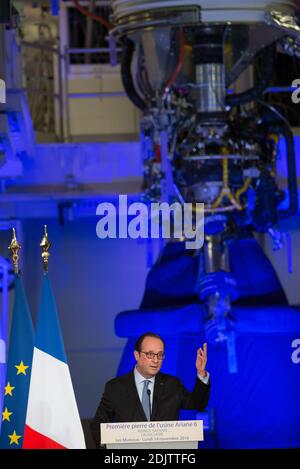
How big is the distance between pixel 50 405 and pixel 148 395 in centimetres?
44

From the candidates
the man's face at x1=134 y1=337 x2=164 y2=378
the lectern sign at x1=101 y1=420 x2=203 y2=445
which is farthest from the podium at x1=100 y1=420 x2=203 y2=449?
the man's face at x1=134 y1=337 x2=164 y2=378

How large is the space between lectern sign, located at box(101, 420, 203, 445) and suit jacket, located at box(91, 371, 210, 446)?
7.9 inches

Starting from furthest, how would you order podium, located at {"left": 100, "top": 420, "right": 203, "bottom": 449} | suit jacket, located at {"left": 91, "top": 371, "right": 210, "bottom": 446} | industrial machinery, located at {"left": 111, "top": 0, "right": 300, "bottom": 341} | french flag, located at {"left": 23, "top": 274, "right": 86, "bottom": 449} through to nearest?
industrial machinery, located at {"left": 111, "top": 0, "right": 300, "bottom": 341} < suit jacket, located at {"left": 91, "top": 371, "right": 210, "bottom": 446} < french flag, located at {"left": 23, "top": 274, "right": 86, "bottom": 449} < podium, located at {"left": 100, "top": 420, "right": 203, "bottom": 449}

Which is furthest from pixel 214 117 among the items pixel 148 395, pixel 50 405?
pixel 50 405

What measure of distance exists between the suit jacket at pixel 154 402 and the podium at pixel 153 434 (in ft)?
0.65

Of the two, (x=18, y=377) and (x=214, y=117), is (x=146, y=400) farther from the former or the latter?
(x=214, y=117)

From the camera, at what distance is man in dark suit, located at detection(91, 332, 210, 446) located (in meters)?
5.99

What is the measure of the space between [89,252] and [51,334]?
266cm

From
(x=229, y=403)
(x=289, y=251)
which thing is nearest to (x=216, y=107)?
(x=289, y=251)

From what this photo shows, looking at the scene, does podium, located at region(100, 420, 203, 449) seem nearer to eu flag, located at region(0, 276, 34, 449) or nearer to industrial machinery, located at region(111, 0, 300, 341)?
eu flag, located at region(0, 276, 34, 449)

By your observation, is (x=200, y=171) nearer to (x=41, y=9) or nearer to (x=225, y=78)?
(x=225, y=78)
